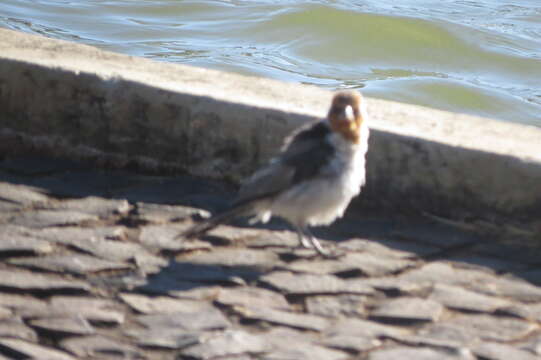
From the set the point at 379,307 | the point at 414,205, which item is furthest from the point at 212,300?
the point at 414,205

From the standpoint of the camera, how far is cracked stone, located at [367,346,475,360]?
4.02m

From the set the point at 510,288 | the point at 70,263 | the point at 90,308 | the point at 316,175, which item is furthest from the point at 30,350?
the point at 510,288

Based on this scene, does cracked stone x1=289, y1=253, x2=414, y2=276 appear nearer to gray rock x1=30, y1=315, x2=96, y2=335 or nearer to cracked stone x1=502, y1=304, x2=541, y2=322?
cracked stone x1=502, y1=304, x2=541, y2=322

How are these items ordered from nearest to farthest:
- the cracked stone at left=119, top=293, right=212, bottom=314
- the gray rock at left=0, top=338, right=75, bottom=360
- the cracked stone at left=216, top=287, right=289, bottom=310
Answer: the gray rock at left=0, top=338, right=75, bottom=360 → the cracked stone at left=119, top=293, right=212, bottom=314 → the cracked stone at left=216, top=287, right=289, bottom=310

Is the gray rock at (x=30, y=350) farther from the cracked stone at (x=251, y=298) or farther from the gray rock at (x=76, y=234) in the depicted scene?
the gray rock at (x=76, y=234)

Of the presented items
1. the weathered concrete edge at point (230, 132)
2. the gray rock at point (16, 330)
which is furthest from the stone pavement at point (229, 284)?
the weathered concrete edge at point (230, 132)

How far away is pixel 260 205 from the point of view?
205 inches

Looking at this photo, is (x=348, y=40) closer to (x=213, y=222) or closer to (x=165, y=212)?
(x=165, y=212)

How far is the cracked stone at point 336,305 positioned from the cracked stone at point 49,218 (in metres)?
1.38

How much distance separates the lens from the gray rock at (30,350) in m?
3.91

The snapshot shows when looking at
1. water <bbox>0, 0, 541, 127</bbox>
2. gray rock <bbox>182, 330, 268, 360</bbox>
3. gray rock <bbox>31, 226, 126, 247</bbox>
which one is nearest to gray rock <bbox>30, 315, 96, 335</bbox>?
gray rock <bbox>182, 330, 268, 360</bbox>

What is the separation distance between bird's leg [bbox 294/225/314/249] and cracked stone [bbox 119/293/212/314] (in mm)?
921

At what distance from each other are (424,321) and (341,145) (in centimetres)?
115

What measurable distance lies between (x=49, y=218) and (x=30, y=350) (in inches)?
55.9
